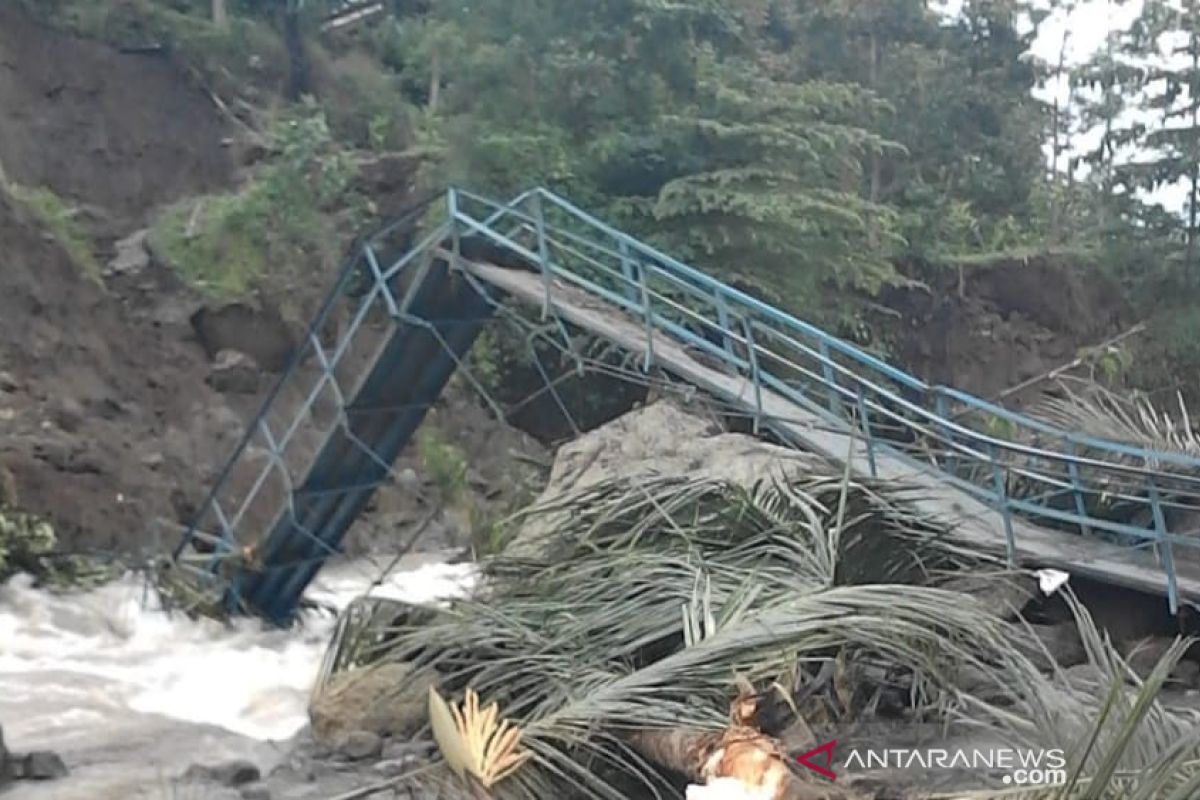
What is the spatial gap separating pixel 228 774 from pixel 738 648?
6.60 feet

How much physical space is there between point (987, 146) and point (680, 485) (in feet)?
54.7

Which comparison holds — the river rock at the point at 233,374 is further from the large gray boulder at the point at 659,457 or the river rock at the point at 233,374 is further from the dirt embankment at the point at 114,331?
the large gray boulder at the point at 659,457

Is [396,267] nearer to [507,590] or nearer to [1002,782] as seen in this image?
[507,590]

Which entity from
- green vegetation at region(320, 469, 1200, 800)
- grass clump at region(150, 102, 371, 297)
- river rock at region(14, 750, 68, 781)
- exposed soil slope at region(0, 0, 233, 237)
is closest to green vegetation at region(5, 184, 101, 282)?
exposed soil slope at region(0, 0, 233, 237)

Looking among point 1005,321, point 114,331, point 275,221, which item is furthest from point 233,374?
point 1005,321

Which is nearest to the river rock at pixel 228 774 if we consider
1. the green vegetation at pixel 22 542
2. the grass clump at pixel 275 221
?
the green vegetation at pixel 22 542

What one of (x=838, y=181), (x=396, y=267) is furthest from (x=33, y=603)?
(x=838, y=181)

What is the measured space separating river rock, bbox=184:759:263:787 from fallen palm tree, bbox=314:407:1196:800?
1.63 ft

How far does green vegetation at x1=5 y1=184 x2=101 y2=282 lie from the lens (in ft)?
43.0

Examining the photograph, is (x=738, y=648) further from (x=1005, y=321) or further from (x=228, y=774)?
(x=1005, y=321)

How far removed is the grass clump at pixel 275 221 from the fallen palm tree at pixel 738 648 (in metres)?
10.1

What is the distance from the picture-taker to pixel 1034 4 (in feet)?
67.7

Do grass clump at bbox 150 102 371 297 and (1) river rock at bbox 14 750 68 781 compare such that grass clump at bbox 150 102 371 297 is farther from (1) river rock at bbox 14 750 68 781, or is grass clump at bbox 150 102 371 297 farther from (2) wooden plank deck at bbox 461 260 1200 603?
(1) river rock at bbox 14 750 68 781

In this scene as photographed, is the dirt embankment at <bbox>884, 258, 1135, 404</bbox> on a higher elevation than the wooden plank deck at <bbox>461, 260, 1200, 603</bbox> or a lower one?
lower
